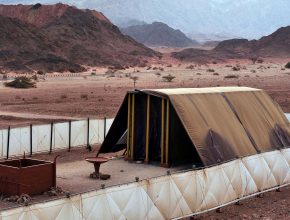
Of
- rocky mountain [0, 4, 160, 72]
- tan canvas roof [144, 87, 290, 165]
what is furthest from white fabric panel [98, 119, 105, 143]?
rocky mountain [0, 4, 160, 72]

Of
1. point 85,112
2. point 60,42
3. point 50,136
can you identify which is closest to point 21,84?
point 85,112

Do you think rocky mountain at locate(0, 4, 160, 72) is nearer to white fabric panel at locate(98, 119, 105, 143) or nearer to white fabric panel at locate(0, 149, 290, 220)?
white fabric panel at locate(98, 119, 105, 143)

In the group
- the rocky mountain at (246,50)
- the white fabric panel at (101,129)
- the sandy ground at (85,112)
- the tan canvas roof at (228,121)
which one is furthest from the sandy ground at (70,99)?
the rocky mountain at (246,50)

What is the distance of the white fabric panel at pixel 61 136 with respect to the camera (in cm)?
2142

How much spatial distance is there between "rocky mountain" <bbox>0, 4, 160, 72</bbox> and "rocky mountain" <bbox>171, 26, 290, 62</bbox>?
11.1 metres

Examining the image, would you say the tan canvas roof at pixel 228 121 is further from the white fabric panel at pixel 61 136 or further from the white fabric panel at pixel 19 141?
the white fabric panel at pixel 19 141

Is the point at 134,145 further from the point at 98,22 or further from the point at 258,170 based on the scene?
the point at 98,22

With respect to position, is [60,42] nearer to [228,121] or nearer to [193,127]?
[228,121]

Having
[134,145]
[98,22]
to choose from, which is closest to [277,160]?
[134,145]

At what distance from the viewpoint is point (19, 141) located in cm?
2034

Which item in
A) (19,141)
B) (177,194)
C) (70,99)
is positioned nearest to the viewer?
(177,194)

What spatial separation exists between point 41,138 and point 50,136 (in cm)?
36

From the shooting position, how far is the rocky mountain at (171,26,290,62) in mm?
128725

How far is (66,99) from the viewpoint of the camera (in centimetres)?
4209
